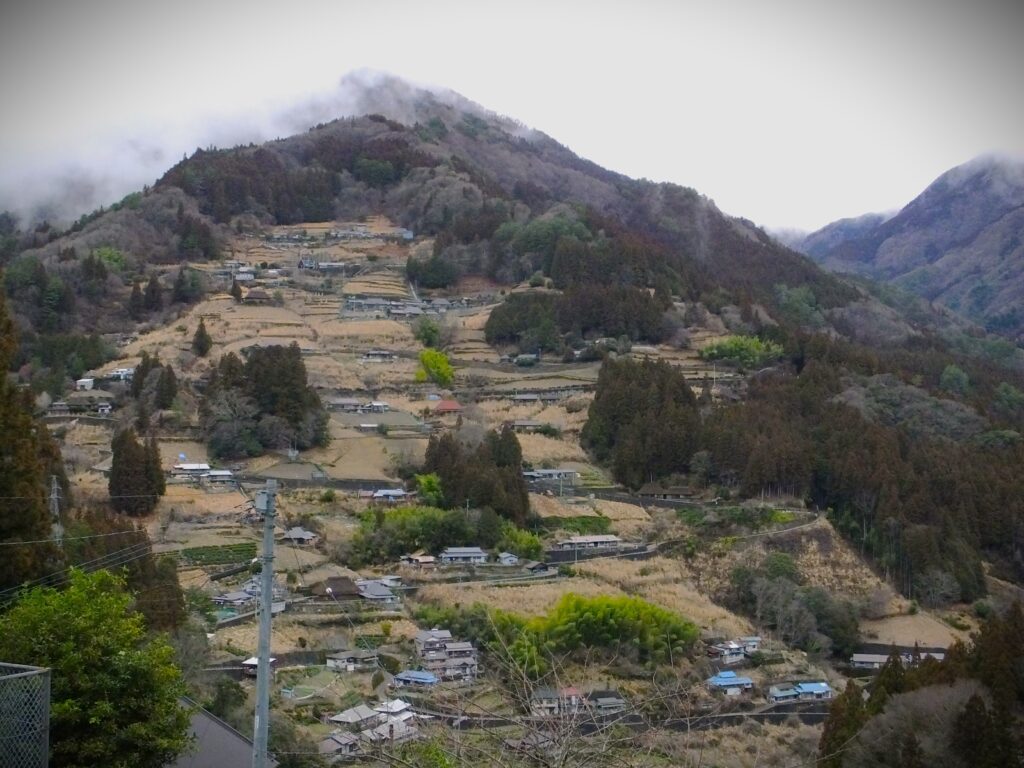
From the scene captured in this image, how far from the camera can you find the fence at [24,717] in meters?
9.02

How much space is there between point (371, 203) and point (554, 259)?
59.3 feet

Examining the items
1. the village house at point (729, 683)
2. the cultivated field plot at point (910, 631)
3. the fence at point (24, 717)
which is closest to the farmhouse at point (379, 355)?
the cultivated field plot at point (910, 631)

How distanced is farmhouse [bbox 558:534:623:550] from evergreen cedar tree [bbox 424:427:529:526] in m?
1.32

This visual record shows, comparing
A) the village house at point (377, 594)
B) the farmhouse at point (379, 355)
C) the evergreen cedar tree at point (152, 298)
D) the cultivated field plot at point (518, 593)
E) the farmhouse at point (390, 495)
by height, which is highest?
the evergreen cedar tree at point (152, 298)

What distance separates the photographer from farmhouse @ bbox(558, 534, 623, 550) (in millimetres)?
29875

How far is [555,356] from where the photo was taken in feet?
149

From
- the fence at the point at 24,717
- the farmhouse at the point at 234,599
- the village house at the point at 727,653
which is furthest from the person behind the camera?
the village house at the point at 727,653

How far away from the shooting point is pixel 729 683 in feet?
76.1

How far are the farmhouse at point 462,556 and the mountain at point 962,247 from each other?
2574 inches

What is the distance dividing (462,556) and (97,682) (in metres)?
16.7

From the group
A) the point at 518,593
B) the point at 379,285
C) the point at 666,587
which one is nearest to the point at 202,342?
the point at 379,285

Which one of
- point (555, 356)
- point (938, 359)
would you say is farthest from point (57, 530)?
point (938, 359)

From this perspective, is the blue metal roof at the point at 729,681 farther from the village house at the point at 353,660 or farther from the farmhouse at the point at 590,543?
→ the farmhouse at the point at 590,543

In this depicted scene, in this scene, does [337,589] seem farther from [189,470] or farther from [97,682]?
[97,682]
